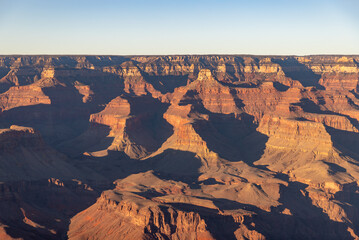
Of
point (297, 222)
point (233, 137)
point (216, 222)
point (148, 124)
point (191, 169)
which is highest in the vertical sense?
point (216, 222)

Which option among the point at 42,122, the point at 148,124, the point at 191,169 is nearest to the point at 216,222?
the point at 191,169

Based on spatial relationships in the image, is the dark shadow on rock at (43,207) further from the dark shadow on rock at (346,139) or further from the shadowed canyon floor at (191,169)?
the dark shadow on rock at (346,139)

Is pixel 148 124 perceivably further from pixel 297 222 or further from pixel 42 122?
pixel 297 222

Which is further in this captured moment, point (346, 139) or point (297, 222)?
point (346, 139)

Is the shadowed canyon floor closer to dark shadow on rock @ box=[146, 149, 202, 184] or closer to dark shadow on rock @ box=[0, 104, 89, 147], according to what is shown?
dark shadow on rock @ box=[146, 149, 202, 184]

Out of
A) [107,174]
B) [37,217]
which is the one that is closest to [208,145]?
[107,174]

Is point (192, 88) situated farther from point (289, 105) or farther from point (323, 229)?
point (323, 229)

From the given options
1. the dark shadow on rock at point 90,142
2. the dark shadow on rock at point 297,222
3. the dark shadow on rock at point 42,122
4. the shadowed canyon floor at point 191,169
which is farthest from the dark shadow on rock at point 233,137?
the dark shadow on rock at point 42,122

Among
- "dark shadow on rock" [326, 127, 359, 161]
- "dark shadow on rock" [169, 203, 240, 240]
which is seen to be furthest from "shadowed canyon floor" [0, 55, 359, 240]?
"dark shadow on rock" [326, 127, 359, 161]

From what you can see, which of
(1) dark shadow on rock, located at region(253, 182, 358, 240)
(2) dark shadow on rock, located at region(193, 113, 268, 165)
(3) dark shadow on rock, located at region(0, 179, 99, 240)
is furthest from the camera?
(2) dark shadow on rock, located at region(193, 113, 268, 165)
